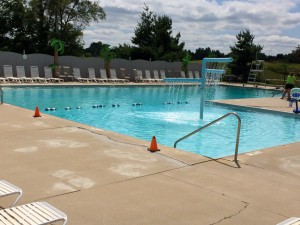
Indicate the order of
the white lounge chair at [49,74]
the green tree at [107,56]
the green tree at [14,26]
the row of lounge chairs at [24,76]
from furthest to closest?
the green tree at [14,26] → the green tree at [107,56] → the white lounge chair at [49,74] → the row of lounge chairs at [24,76]

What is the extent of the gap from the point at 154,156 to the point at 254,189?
1.85 m

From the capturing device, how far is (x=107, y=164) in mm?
5500

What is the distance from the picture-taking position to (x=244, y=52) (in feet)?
99.5

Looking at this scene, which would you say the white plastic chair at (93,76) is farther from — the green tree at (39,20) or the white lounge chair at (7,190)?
the white lounge chair at (7,190)

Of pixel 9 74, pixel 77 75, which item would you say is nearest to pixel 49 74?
pixel 77 75

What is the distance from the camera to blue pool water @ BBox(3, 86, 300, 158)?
966 cm

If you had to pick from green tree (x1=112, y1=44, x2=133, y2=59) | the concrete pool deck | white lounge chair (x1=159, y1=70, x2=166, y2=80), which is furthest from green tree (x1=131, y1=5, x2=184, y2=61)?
the concrete pool deck

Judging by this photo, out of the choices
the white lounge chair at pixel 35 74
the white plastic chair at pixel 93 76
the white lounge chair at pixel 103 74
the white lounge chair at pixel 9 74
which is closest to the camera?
the white lounge chair at pixel 9 74

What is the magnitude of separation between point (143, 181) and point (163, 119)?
7.60 metres

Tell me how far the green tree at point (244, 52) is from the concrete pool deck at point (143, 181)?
23951 millimetres

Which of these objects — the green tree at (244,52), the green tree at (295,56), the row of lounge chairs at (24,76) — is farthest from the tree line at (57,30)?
the green tree at (295,56)

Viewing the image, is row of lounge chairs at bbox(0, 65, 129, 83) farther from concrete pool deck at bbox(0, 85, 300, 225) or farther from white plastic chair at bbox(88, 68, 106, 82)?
concrete pool deck at bbox(0, 85, 300, 225)

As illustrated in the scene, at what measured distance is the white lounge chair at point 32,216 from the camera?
9.11 ft

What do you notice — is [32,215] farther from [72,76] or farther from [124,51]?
[124,51]
